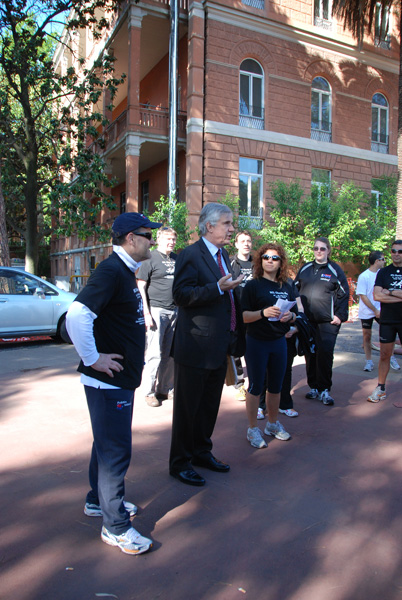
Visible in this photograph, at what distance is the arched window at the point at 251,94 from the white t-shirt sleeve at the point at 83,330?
17.5 m

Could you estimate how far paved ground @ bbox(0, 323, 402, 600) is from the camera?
243cm

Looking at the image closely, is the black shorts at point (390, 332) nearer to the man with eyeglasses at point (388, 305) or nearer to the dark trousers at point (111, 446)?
the man with eyeglasses at point (388, 305)

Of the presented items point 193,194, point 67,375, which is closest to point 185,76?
point 193,194

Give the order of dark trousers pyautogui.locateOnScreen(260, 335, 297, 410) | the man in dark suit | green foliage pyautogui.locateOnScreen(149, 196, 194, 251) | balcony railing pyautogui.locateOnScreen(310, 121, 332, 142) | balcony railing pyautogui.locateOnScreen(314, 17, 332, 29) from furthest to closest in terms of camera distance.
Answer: balcony railing pyautogui.locateOnScreen(310, 121, 332, 142)
balcony railing pyautogui.locateOnScreen(314, 17, 332, 29)
green foliage pyautogui.locateOnScreen(149, 196, 194, 251)
dark trousers pyautogui.locateOnScreen(260, 335, 297, 410)
the man in dark suit

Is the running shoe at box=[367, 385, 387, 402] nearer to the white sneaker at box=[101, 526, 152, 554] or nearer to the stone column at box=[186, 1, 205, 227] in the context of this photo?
the white sneaker at box=[101, 526, 152, 554]

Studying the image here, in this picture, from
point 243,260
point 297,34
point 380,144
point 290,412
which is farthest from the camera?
point 380,144

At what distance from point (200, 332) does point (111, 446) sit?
3.83ft

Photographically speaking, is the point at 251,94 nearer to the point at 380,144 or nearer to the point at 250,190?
the point at 250,190

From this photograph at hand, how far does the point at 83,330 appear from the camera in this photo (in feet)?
8.18

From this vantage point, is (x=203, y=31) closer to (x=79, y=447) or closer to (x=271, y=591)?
(x=79, y=447)

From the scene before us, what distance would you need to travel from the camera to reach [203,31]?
17484 mm

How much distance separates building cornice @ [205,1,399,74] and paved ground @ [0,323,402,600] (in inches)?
676

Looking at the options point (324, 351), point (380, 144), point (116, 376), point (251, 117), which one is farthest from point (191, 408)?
point (380, 144)

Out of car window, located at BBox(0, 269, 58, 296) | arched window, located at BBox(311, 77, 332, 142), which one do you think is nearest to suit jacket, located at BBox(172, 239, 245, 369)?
car window, located at BBox(0, 269, 58, 296)
